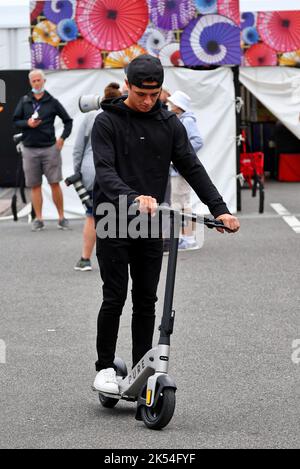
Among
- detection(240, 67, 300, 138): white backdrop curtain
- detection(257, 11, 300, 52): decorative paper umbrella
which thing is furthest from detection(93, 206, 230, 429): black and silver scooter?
detection(240, 67, 300, 138): white backdrop curtain

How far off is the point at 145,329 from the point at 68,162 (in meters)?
9.97

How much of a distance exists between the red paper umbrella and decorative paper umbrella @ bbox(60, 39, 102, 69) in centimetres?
11

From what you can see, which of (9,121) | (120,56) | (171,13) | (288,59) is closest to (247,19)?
(288,59)

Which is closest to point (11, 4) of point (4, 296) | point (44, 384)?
point (4, 296)

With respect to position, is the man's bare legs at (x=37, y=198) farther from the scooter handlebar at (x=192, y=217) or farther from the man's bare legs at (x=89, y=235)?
the scooter handlebar at (x=192, y=217)

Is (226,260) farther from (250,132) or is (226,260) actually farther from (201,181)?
(250,132)

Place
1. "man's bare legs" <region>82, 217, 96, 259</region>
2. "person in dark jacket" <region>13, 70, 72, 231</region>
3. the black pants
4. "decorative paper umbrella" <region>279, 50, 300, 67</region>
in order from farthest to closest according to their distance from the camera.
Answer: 1. "decorative paper umbrella" <region>279, 50, 300, 67</region>
2. "person in dark jacket" <region>13, 70, 72, 231</region>
3. "man's bare legs" <region>82, 217, 96, 259</region>
4. the black pants

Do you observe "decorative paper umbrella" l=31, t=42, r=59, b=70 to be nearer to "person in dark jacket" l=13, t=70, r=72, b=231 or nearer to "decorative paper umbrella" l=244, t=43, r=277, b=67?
"person in dark jacket" l=13, t=70, r=72, b=231

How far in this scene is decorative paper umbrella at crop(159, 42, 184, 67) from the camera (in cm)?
1549

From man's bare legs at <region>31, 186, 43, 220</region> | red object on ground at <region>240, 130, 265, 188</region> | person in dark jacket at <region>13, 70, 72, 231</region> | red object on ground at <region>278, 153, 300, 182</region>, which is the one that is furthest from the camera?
red object on ground at <region>278, 153, 300, 182</region>

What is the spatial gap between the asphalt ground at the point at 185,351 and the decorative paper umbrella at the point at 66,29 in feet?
12.3

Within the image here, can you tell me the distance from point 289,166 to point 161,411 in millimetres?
16167

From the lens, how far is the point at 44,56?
15500mm

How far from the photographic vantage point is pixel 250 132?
2170 cm
